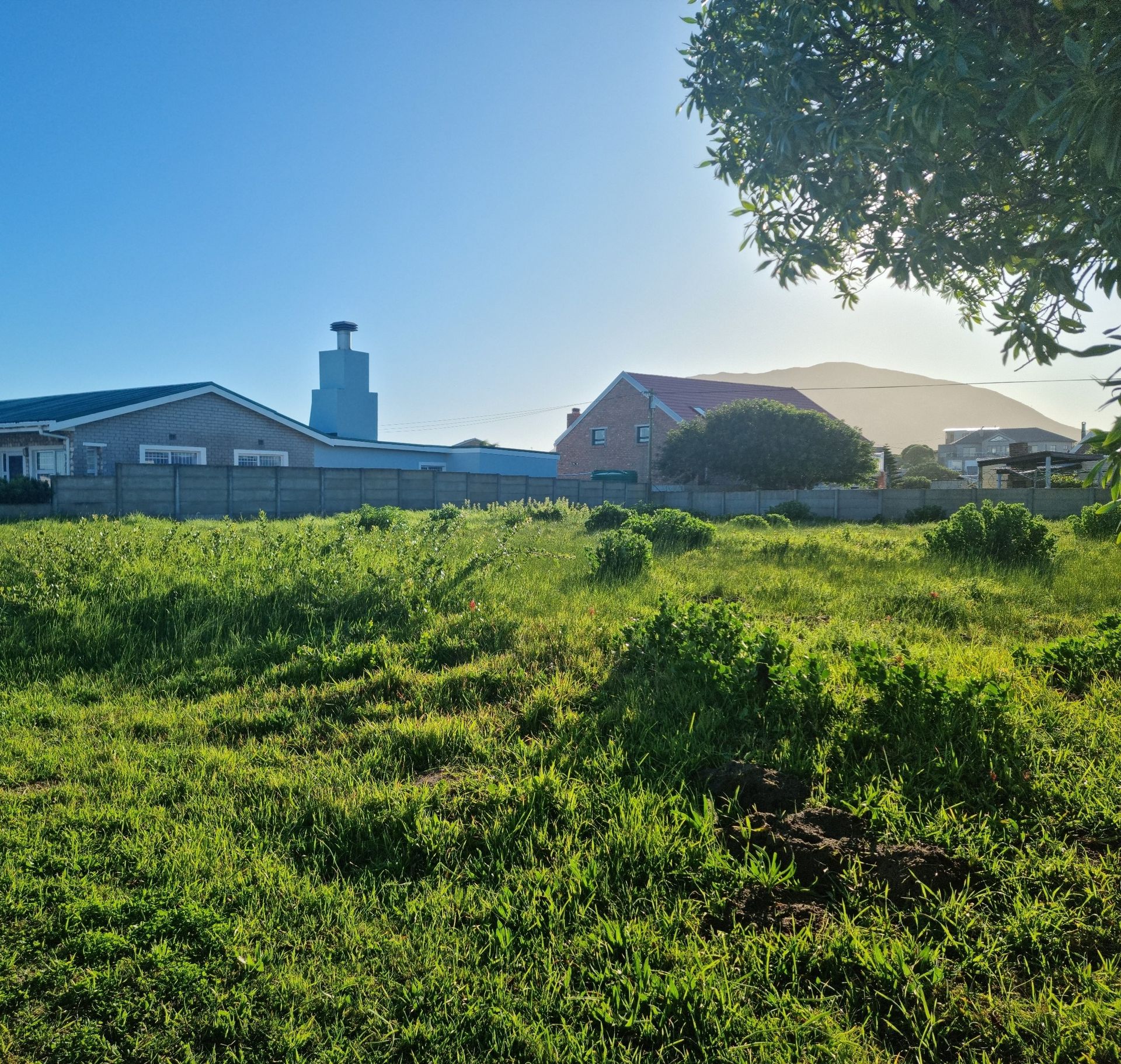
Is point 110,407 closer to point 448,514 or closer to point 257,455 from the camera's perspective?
point 257,455

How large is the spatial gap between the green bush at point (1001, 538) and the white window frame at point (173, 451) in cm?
2086

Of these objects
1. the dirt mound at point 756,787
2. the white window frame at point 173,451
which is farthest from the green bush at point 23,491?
the dirt mound at point 756,787

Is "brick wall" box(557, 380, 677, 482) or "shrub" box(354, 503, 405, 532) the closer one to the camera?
"shrub" box(354, 503, 405, 532)

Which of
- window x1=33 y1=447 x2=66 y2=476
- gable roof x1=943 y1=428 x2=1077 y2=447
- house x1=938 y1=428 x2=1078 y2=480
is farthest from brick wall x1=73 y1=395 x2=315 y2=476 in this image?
gable roof x1=943 y1=428 x2=1077 y2=447

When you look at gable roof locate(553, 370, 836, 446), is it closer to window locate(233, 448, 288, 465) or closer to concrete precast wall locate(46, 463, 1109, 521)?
concrete precast wall locate(46, 463, 1109, 521)

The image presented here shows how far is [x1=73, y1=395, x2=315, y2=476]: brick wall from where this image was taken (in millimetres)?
21906

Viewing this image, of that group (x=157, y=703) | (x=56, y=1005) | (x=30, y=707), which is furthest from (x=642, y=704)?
(x=30, y=707)

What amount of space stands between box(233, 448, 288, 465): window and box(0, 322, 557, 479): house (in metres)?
0.03

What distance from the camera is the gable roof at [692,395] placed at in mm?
38000

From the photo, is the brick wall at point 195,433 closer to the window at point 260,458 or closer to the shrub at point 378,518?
the window at point 260,458

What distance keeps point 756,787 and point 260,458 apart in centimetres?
2579

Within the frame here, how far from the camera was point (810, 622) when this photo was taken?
6441mm

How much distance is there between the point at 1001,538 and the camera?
9.80 meters

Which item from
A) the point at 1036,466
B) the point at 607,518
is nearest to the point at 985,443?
the point at 1036,466
